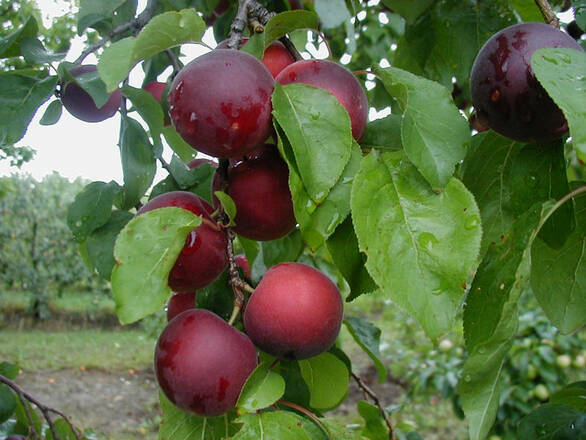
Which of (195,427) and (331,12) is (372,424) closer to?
(195,427)

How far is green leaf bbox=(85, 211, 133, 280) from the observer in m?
1.14

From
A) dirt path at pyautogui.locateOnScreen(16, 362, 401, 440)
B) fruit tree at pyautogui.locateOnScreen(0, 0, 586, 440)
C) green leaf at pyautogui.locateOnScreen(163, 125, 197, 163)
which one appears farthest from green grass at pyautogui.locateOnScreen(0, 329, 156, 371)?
fruit tree at pyautogui.locateOnScreen(0, 0, 586, 440)

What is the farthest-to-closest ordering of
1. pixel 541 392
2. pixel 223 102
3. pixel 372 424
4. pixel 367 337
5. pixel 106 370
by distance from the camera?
1. pixel 106 370
2. pixel 541 392
3. pixel 372 424
4. pixel 367 337
5. pixel 223 102

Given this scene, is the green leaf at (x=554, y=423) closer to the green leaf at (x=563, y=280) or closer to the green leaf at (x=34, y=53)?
the green leaf at (x=563, y=280)

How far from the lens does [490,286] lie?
76 cm

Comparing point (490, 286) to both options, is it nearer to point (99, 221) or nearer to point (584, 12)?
point (584, 12)

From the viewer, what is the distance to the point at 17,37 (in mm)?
1114

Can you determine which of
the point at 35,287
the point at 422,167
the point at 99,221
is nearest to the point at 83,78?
the point at 99,221

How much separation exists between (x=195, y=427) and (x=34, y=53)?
0.75 meters

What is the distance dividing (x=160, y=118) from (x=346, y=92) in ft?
1.66

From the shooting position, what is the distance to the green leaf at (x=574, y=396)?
1.07 m

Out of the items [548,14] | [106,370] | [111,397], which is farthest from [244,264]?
[106,370]

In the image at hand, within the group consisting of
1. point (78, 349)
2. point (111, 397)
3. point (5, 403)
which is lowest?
point (78, 349)

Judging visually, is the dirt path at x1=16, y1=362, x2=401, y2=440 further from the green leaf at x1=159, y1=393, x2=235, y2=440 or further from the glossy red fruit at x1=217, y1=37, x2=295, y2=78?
the glossy red fruit at x1=217, y1=37, x2=295, y2=78
